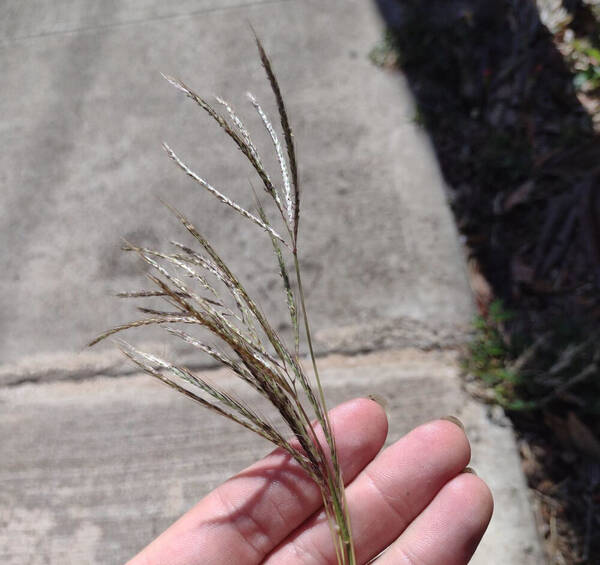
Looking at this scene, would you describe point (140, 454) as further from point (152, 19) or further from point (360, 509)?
point (152, 19)

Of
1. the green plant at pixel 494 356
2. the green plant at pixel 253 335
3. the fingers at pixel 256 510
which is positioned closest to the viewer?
the green plant at pixel 253 335

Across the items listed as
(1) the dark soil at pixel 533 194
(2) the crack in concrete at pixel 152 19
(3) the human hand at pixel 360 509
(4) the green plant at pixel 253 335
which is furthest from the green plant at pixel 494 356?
(2) the crack in concrete at pixel 152 19

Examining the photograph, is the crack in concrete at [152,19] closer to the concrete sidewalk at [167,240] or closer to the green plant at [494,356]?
the concrete sidewalk at [167,240]

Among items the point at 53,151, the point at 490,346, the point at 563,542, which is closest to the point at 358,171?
the point at 490,346

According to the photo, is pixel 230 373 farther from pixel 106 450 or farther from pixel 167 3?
pixel 167 3

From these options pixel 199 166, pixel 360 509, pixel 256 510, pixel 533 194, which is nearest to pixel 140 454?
pixel 256 510

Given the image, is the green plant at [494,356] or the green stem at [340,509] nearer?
the green stem at [340,509]

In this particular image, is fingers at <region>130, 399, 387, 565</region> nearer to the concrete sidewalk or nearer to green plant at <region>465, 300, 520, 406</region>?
the concrete sidewalk
